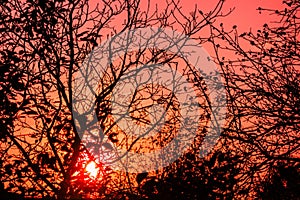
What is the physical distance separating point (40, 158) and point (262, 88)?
15.8 ft

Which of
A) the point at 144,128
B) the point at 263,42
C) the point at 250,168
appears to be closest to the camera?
the point at 250,168

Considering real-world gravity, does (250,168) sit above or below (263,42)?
below

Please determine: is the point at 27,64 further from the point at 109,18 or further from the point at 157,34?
the point at 157,34

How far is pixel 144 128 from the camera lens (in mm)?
12195

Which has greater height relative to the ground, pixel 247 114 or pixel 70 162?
pixel 70 162

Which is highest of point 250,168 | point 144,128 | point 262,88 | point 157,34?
point 157,34

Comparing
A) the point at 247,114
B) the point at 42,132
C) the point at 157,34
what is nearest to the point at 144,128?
the point at 157,34

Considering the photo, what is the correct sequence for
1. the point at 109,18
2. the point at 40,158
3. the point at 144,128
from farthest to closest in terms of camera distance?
the point at 144,128
the point at 109,18
the point at 40,158

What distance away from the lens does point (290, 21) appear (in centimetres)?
665

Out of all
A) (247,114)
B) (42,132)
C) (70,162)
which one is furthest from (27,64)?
(247,114)

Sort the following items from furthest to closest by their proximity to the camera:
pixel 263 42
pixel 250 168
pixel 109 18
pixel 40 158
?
pixel 109 18 → pixel 40 158 → pixel 263 42 → pixel 250 168

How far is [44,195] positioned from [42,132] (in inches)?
53.9

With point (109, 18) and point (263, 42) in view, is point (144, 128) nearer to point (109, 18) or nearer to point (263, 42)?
point (109, 18)

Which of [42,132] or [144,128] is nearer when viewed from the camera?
[42,132]
